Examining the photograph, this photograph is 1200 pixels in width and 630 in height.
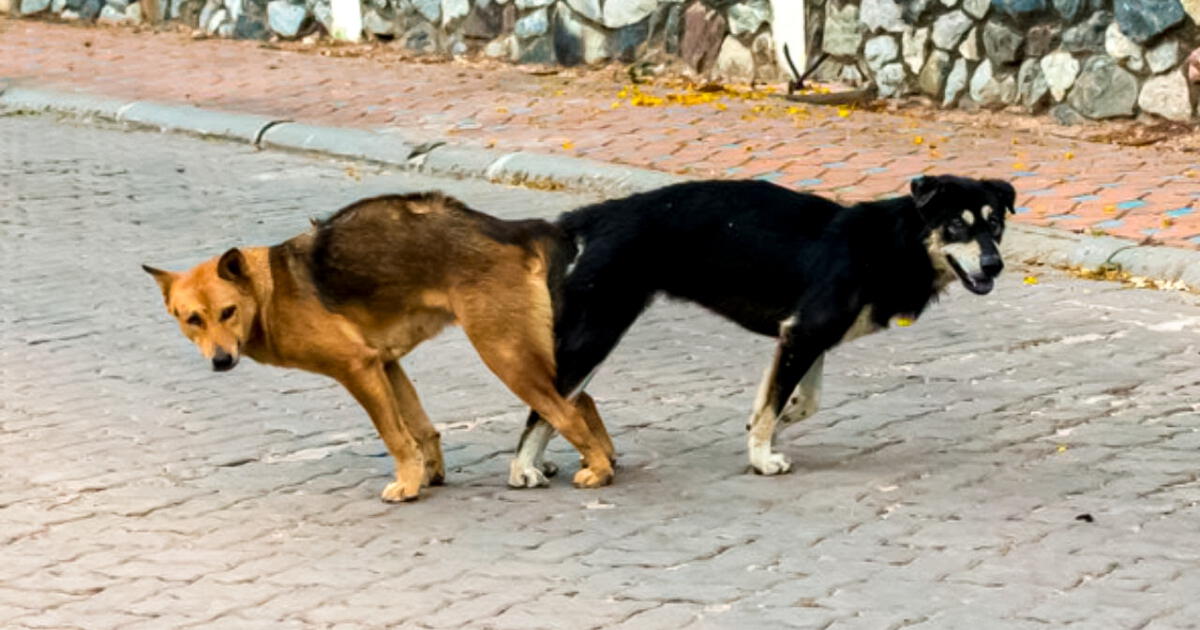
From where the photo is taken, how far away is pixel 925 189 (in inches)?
274

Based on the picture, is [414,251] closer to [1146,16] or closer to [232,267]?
[232,267]

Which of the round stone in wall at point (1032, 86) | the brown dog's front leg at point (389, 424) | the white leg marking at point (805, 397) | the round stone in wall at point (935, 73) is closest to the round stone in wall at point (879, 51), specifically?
the round stone in wall at point (935, 73)

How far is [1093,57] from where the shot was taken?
1309 centimetres

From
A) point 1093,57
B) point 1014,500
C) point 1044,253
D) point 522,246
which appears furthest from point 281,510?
point 1093,57

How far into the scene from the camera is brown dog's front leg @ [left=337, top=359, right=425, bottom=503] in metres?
6.91

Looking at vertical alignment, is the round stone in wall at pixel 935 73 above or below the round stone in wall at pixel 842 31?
below

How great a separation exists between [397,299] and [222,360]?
0.59m

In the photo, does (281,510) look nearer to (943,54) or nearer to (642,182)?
(642,182)

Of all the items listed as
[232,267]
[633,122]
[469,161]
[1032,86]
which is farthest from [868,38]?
A: [232,267]

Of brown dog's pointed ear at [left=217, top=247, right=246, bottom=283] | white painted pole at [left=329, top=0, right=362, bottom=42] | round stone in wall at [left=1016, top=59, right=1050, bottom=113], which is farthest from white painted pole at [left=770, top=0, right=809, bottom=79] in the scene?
brown dog's pointed ear at [left=217, top=247, right=246, bottom=283]

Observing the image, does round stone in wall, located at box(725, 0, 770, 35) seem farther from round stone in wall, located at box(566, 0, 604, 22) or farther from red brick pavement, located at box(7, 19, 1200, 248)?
round stone in wall, located at box(566, 0, 604, 22)

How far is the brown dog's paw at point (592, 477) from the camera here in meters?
7.05

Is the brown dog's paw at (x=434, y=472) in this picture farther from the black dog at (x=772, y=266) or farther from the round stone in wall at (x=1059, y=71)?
the round stone in wall at (x=1059, y=71)

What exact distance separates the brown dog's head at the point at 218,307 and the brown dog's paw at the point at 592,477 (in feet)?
3.70
